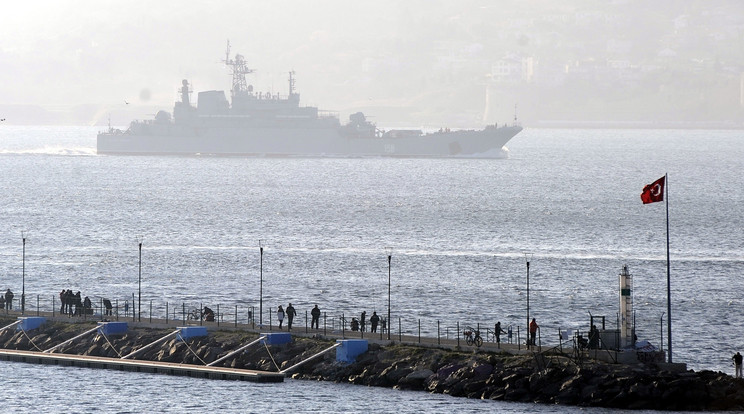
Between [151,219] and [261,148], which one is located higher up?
[261,148]

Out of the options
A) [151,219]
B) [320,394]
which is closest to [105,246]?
[151,219]

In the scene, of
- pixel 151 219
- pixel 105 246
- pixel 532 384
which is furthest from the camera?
pixel 151 219

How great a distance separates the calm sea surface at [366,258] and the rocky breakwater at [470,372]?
2.85ft

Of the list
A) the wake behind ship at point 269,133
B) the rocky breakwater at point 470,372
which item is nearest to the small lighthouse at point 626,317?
the rocky breakwater at point 470,372

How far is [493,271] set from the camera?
229 feet

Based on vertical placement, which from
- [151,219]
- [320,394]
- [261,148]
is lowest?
[320,394]

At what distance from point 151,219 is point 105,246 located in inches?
699

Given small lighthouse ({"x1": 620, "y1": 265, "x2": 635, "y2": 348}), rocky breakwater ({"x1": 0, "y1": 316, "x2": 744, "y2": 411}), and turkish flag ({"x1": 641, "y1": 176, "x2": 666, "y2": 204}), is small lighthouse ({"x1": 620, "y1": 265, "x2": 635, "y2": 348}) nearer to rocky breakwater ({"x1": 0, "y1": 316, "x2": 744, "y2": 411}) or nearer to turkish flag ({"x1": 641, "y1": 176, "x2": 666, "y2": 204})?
rocky breakwater ({"x1": 0, "y1": 316, "x2": 744, "y2": 411})

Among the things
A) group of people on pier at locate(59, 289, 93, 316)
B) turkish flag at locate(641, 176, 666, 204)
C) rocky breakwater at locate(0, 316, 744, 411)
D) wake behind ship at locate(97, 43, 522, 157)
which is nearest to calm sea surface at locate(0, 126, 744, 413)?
rocky breakwater at locate(0, 316, 744, 411)

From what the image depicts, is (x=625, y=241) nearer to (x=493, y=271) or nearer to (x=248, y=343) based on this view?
(x=493, y=271)

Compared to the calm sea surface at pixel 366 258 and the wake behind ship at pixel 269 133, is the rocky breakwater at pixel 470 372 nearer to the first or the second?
the calm sea surface at pixel 366 258

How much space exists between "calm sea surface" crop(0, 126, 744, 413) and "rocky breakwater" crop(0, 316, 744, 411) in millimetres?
868

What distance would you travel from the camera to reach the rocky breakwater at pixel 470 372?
36625 millimetres

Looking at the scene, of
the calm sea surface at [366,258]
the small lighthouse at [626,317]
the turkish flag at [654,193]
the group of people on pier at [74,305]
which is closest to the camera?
the small lighthouse at [626,317]
